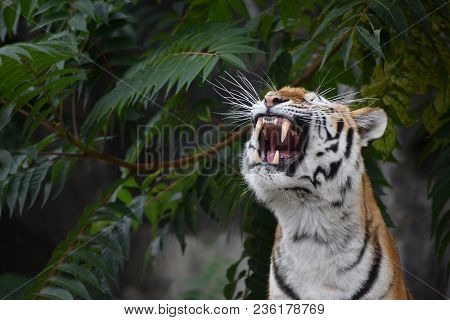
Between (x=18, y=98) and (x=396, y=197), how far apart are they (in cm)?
381

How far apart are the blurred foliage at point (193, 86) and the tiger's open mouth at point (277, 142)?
1.16 ft

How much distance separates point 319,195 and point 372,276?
0.95 ft

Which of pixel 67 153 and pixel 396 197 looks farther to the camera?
pixel 396 197

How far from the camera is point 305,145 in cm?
187

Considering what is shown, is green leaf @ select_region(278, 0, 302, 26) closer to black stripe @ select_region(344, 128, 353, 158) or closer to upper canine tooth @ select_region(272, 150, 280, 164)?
black stripe @ select_region(344, 128, 353, 158)

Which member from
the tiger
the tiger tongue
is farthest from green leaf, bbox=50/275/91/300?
the tiger tongue

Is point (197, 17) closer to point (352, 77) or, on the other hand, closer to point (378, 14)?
point (352, 77)

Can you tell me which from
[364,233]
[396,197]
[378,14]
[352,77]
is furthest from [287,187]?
[396,197]

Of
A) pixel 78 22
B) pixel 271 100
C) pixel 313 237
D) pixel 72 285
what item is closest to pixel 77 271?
pixel 72 285

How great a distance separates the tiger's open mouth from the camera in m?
1.78

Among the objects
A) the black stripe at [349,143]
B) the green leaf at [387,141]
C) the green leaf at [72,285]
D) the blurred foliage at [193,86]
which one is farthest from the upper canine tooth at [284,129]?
the green leaf at [72,285]

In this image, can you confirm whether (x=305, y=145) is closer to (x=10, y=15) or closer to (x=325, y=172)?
(x=325, y=172)

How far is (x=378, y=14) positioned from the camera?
2.23 meters

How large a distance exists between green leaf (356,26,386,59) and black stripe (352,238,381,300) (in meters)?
0.54
